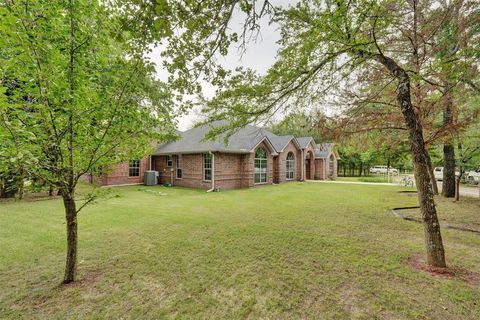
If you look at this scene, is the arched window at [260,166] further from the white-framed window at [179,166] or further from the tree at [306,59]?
the tree at [306,59]

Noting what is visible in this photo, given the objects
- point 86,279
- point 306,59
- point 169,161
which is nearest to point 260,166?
point 169,161

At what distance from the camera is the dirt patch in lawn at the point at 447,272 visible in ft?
11.9

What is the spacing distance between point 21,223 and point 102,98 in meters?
6.70

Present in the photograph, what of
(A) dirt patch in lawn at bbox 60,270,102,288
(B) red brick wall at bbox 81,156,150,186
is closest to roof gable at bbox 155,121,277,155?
(B) red brick wall at bbox 81,156,150,186

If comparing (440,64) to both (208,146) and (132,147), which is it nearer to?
(132,147)

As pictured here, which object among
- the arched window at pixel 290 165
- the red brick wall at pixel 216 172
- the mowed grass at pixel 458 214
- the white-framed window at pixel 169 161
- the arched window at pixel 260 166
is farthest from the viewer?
the arched window at pixel 290 165

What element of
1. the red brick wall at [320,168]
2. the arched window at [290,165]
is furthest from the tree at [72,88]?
the red brick wall at [320,168]

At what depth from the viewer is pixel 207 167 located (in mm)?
15094

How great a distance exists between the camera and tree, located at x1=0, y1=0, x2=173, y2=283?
2.54 meters

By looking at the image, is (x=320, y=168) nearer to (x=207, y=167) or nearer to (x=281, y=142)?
(x=281, y=142)

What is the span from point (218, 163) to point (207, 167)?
0.97 m

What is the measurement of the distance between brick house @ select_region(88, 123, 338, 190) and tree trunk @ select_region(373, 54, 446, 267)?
8.68 metres

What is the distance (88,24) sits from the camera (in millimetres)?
3232

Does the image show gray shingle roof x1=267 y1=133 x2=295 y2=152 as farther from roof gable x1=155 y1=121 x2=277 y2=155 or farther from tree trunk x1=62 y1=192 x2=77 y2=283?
tree trunk x1=62 y1=192 x2=77 y2=283
